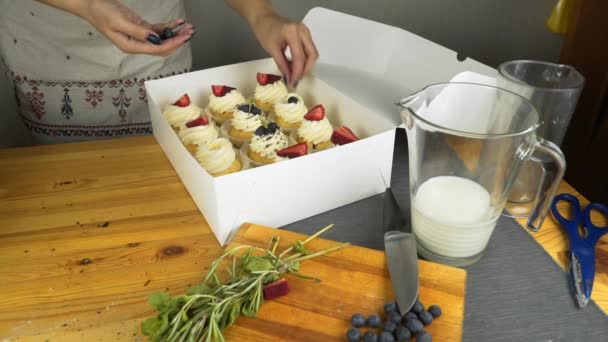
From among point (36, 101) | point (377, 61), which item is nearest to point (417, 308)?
point (377, 61)

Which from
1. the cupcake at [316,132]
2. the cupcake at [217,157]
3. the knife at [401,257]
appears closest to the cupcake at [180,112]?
the cupcake at [217,157]

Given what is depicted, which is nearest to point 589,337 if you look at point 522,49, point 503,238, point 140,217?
point 503,238

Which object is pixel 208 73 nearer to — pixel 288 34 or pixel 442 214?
pixel 288 34

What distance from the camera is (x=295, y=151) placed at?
0.97 m

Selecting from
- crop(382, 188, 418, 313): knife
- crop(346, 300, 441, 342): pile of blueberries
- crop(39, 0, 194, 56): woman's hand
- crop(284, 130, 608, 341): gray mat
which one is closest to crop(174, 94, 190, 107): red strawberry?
crop(39, 0, 194, 56): woman's hand

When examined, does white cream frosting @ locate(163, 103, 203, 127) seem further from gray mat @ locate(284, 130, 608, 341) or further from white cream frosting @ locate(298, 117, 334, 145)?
gray mat @ locate(284, 130, 608, 341)

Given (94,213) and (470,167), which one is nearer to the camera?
(470,167)

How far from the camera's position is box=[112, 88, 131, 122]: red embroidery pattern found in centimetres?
140

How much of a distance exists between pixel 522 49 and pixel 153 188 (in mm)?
1774

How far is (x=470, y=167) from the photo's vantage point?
800 millimetres

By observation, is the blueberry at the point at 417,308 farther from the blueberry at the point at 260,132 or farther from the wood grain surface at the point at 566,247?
the blueberry at the point at 260,132

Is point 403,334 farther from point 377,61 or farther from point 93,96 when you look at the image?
point 93,96

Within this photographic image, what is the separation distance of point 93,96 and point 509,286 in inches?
44.9

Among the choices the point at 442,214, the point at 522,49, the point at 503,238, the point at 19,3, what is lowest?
the point at 522,49
